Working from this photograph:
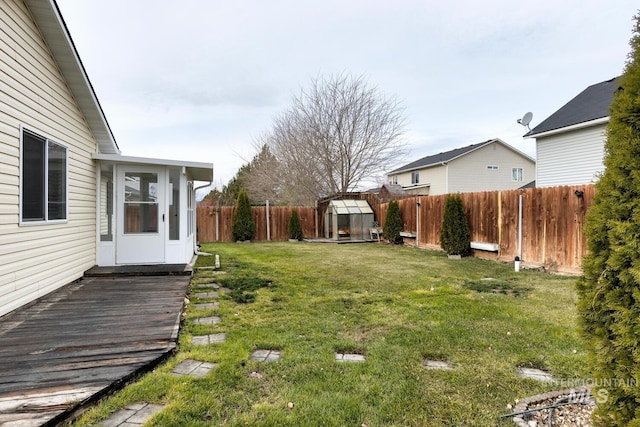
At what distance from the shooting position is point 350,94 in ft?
67.5

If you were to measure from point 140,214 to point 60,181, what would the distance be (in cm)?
165

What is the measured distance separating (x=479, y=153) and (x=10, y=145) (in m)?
23.9

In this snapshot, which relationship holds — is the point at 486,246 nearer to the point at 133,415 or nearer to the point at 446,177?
the point at 133,415

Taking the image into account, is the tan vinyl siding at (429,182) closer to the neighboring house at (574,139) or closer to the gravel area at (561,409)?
the neighboring house at (574,139)

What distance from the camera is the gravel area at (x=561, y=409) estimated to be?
6.39 ft

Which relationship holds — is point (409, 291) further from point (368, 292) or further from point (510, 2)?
point (510, 2)

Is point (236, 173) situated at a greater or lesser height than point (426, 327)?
greater

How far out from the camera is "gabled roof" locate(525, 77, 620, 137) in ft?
36.6

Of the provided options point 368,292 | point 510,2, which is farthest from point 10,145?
point 510,2

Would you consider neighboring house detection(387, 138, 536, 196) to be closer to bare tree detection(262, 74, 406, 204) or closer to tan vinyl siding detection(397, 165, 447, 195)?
tan vinyl siding detection(397, 165, 447, 195)

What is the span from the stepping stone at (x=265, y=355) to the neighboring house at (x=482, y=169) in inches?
843

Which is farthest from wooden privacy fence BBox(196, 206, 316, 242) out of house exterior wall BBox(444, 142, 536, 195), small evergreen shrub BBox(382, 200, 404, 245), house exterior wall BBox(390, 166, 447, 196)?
house exterior wall BBox(444, 142, 536, 195)

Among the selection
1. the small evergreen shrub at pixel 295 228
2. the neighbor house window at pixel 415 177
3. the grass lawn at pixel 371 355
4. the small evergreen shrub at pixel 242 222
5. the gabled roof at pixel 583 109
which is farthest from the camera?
the neighbor house window at pixel 415 177

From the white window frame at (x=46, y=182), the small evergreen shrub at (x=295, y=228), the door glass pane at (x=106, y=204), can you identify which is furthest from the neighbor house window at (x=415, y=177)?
the white window frame at (x=46, y=182)
